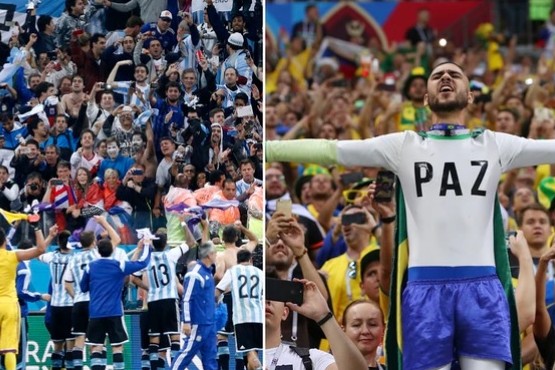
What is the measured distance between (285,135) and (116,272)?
7223 millimetres

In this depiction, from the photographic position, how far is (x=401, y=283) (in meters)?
6.46

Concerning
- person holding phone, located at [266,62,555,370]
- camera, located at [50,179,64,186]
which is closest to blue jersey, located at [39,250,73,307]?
camera, located at [50,179,64,186]

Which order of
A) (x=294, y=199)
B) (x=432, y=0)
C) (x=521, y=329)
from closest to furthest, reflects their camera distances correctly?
1. (x=521, y=329)
2. (x=294, y=199)
3. (x=432, y=0)

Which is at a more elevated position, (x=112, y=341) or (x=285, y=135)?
(x=285, y=135)

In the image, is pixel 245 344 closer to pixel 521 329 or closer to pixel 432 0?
pixel 521 329

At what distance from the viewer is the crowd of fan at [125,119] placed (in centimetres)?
643

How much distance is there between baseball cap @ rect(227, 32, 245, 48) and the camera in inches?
249

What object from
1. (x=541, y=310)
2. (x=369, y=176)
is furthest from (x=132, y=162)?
(x=369, y=176)

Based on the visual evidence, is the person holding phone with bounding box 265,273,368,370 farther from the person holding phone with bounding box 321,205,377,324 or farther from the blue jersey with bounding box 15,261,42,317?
the person holding phone with bounding box 321,205,377,324

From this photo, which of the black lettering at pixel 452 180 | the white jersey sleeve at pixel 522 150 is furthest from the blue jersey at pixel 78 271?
the white jersey sleeve at pixel 522 150

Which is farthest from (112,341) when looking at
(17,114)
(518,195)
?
(518,195)

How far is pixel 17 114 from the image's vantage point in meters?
6.46

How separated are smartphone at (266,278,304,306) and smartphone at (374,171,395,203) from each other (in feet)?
2.37

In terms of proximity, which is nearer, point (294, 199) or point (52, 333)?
point (52, 333)
